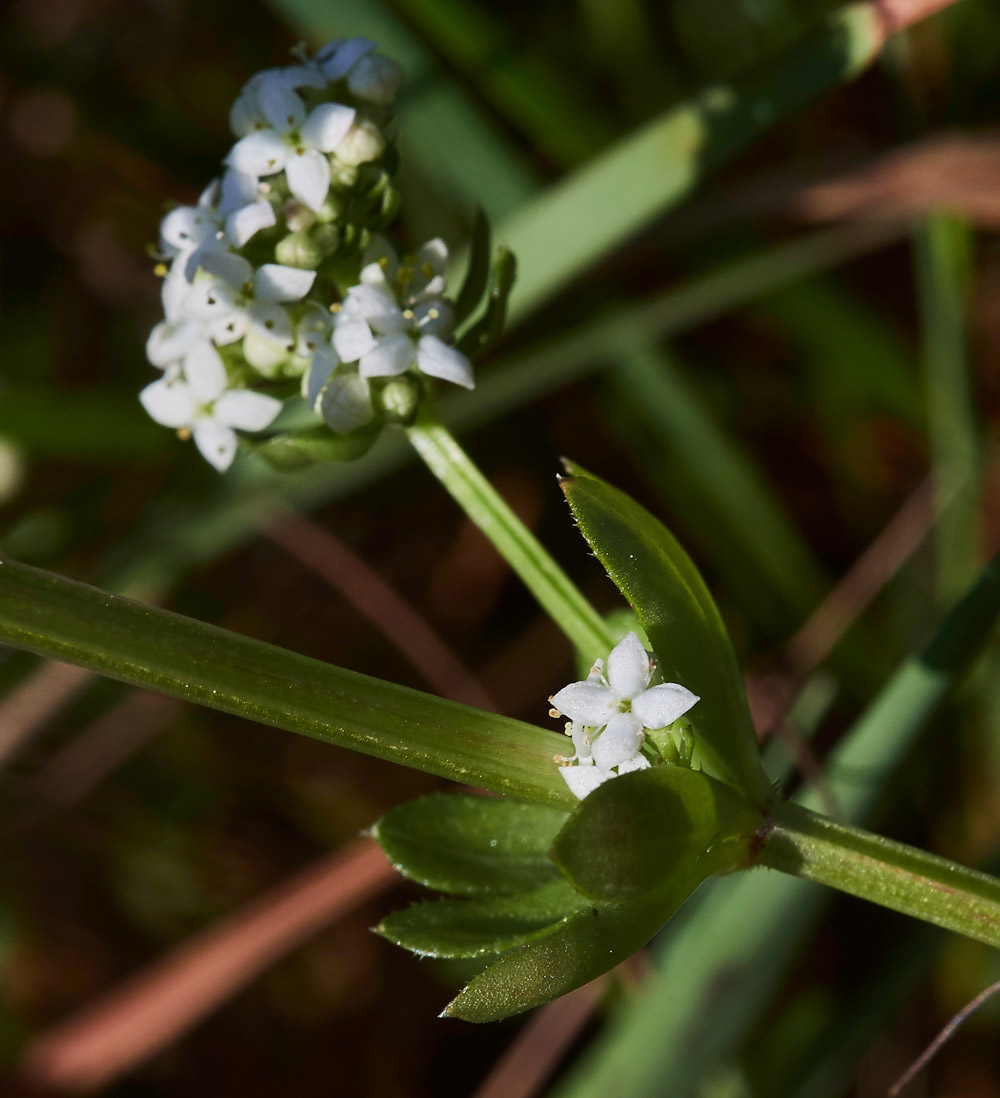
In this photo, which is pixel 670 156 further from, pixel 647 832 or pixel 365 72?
pixel 647 832

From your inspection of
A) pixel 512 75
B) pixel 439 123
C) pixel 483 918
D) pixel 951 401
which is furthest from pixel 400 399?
pixel 951 401

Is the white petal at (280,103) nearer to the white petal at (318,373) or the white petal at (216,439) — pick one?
the white petal at (318,373)

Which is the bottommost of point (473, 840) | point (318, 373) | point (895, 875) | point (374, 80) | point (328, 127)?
point (895, 875)

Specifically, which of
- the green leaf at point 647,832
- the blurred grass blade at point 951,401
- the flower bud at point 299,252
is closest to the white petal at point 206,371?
the flower bud at point 299,252

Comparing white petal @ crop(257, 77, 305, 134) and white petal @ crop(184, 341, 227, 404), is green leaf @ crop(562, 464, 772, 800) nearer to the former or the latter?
white petal @ crop(184, 341, 227, 404)

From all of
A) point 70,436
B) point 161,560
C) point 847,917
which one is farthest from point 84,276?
point 847,917

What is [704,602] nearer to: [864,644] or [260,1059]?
[864,644]
